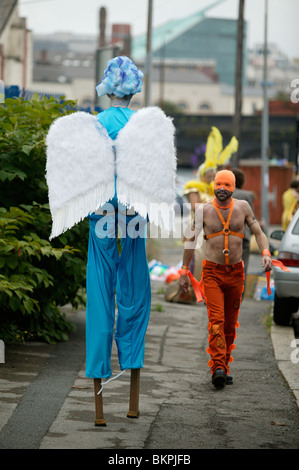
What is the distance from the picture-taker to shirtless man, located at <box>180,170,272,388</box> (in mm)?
7359

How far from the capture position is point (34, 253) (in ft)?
23.6

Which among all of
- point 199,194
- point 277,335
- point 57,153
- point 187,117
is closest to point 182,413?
point 57,153

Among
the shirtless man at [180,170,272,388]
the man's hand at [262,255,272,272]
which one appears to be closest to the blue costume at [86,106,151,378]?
the man's hand at [262,255,272,272]

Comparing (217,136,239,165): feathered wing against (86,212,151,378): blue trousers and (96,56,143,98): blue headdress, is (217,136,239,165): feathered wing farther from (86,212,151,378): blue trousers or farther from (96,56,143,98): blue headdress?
(86,212,151,378): blue trousers

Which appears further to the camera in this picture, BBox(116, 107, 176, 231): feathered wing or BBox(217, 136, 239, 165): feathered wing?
BBox(217, 136, 239, 165): feathered wing

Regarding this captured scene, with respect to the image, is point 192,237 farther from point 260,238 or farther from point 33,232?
point 33,232

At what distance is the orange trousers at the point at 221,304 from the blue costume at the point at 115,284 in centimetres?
162

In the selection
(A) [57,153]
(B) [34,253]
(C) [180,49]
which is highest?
(C) [180,49]

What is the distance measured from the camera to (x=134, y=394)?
586 centimetres

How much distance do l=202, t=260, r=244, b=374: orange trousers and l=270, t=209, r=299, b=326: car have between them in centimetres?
275

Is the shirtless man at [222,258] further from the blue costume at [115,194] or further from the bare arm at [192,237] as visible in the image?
the blue costume at [115,194]

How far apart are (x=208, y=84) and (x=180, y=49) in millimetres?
43214

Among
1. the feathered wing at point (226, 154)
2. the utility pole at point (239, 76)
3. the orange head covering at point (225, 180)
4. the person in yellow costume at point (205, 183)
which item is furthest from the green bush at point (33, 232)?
the utility pole at point (239, 76)

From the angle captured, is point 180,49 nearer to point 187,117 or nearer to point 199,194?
point 187,117
